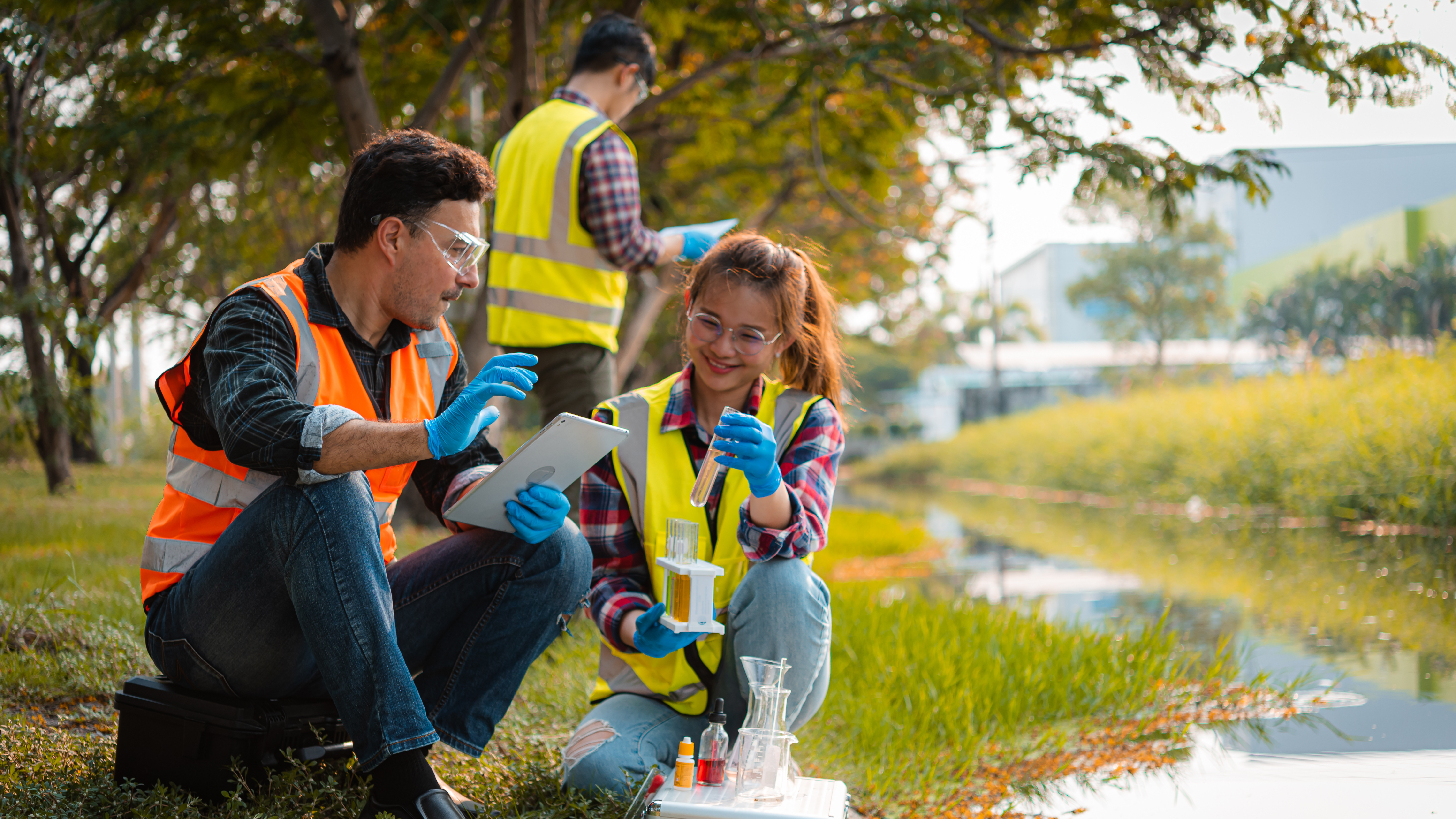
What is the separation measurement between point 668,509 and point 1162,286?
19.3m

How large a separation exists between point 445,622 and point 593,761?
40 cm

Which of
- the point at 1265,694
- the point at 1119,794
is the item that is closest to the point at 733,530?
the point at 1119,794

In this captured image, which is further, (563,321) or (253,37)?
(253,37)

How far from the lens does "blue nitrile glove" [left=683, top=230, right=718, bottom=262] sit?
10.8 ft

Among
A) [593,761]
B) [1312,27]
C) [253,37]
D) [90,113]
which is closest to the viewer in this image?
[593,761]

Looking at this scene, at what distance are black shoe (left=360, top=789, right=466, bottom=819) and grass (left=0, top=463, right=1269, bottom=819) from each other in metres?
0.18

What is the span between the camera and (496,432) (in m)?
3.46

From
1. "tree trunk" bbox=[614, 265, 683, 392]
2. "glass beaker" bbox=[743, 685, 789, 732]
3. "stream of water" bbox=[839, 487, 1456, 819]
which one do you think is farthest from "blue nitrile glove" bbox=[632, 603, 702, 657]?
"tree trunk" bbox=[614, 265, 683, 392]

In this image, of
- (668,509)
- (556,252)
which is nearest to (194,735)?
(668,509)

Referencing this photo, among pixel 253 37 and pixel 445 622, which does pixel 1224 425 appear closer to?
pixel 253 37

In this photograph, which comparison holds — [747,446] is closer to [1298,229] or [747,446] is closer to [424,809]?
[424,809]


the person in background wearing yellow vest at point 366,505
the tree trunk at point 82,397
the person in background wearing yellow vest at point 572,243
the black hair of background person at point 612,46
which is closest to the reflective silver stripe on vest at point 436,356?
the person in background wearing yellow vest at point 366,505

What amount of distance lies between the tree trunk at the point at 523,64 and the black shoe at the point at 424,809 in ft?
11.7

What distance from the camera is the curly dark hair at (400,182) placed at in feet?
6.34
